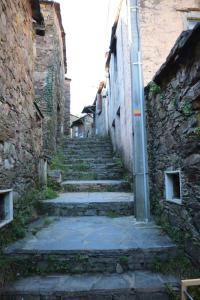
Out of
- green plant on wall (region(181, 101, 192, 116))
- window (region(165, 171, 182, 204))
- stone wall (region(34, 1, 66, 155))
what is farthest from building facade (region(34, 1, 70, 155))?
green plant on wall (region(181, 101, 192, 116))

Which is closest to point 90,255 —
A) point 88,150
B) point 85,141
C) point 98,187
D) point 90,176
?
point 98,187

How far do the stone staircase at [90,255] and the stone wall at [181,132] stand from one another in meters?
0.35

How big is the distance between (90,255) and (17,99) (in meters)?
2.18

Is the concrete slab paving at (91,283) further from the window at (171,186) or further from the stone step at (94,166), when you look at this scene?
the stone step at (94,166)

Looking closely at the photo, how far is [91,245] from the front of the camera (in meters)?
2.89

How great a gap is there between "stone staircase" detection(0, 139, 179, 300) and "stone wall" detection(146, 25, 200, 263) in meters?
0.35

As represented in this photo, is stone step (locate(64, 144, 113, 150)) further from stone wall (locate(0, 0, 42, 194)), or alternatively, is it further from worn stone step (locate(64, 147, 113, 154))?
stone wall (locate(0, 0, 42, 194))

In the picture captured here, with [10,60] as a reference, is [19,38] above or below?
above

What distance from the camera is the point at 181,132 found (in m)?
2.91

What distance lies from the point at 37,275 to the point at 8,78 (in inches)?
87.9

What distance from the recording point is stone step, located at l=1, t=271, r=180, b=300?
7.46 feet

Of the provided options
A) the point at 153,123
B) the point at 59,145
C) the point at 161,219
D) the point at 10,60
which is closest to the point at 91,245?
the point at 161,219

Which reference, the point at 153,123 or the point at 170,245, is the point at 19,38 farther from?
the point at 170,245

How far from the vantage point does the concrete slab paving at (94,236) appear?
2.84 metres
